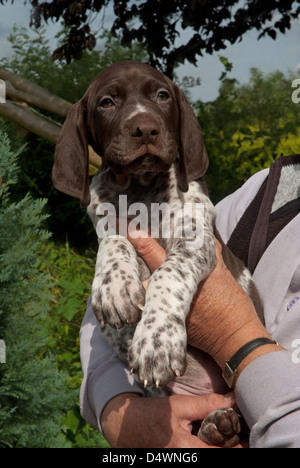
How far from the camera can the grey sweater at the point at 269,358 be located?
2213mm

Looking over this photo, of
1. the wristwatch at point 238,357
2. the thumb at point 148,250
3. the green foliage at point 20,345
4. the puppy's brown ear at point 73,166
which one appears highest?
the puppy's brown ear at point 73,166

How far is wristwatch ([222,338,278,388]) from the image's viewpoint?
2506mm

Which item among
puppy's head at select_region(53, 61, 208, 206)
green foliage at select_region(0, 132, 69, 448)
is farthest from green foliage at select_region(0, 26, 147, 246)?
puppy's head at select_region(53, 61, 208, 206)

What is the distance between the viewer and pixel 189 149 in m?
3.09

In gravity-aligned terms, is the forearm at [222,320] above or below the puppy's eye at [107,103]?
below

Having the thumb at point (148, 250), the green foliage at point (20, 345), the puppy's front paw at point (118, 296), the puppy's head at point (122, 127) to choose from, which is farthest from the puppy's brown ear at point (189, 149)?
the green foliage at point (20, 345)

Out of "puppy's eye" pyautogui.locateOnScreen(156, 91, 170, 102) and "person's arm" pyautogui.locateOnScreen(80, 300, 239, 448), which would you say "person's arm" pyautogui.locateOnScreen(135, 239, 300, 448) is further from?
"puppy's eye" pyautogui.locateOnScreen(156, 91, 170, 102)

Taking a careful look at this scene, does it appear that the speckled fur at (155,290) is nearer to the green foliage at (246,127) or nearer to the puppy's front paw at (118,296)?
the puppy's front paw at (118,296)

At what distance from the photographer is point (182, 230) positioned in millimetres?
2906

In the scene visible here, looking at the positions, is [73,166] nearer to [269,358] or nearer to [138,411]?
[138,411]

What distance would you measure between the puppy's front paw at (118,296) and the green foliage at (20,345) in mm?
1879

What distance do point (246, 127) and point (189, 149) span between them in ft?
14.2
